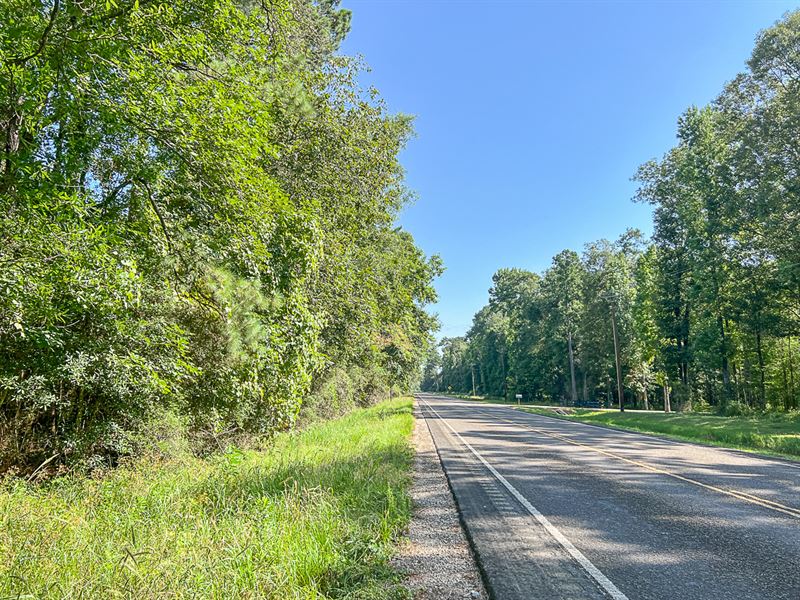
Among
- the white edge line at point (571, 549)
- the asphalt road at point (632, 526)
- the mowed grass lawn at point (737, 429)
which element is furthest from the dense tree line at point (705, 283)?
the white edge line at point (571, 549)

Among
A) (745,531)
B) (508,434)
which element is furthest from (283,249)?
(508,434)

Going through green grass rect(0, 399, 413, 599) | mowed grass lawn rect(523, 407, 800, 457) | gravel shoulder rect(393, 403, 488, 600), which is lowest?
mowed grass lawn rect(523, 407, 800, 457)

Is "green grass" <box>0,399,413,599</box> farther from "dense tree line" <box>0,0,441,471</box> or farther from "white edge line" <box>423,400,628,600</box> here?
"white edge line" <box>423,400,628,600</box>

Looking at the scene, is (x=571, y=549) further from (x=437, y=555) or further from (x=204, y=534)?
(x=204, y=534)

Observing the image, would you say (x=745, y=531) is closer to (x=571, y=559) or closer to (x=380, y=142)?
(x=571, y=559)

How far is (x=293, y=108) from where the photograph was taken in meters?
8.04

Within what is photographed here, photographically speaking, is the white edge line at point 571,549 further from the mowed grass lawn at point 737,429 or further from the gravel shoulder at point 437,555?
the mowed grass lawn at point 737,429

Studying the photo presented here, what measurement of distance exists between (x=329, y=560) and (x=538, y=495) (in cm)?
435

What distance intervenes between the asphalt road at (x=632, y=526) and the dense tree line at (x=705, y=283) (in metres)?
20.7

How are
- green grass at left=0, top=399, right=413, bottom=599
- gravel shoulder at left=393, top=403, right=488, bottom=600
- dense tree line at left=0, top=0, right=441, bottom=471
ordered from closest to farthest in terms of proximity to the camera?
1. green grass at left=0, top=399, right=413, bottom=599
2. gravel shoulder at left=393, top=403, right=488, bottom=600
3. dense tree line at left=0, top=0, right=441, bottom=471

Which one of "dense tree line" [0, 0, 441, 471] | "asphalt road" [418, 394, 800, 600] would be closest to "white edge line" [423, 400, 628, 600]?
"asphalt road" [418, 394, 800, 600]

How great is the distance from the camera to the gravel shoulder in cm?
381

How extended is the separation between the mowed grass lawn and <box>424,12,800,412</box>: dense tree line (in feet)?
15.9

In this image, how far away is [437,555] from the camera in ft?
15.2
